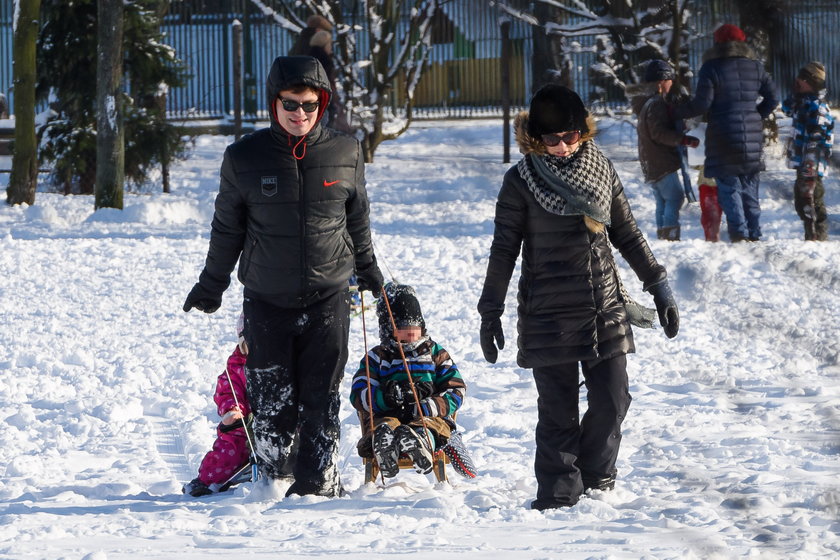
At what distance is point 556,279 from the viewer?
397 centimetres

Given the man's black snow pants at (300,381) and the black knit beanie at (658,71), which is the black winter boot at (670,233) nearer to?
the man's black snow pants at (300,381)

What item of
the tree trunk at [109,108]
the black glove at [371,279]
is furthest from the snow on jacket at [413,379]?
the tree trunk at [109,108]

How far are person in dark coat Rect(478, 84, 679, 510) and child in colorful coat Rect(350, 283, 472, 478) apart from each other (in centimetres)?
54

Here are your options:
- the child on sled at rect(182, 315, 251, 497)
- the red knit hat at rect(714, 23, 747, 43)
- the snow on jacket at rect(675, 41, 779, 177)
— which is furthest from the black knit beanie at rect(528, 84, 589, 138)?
the red knit hat at rect(714, 23, 747, 43)

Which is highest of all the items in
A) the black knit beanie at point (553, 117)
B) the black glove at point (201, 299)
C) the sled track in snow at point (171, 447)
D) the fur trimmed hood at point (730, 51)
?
the black knit beanie at point (553, 117)

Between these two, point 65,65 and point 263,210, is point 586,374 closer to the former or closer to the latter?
point 263,210

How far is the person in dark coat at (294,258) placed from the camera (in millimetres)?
4051

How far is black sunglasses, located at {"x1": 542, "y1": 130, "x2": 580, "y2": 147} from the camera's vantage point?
3870mm

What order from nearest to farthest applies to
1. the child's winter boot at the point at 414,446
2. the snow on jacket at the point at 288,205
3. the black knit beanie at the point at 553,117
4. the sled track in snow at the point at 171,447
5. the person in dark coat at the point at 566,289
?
the black knit beanie at the point at 553,117 → the person in dark coat at the point at 566,289 → the snow on jacket at the point at 288,205 → the child's winter boot at the point at 414,446 → the sled track in snow at the point at 171,447

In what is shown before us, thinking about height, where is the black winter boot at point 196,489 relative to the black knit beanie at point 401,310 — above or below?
below

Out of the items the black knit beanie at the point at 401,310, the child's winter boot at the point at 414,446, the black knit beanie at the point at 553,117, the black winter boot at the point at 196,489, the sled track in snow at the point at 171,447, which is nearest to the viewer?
the black knit beanie at the point at 553,117

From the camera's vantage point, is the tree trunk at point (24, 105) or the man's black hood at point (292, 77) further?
the tree trunk at point (24, 105)

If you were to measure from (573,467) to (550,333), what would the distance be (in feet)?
1.50

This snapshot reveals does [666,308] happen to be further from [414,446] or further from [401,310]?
[401,310]
